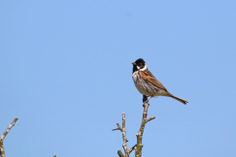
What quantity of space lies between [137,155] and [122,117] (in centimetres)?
76

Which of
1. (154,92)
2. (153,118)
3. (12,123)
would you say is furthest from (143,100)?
(12,123)

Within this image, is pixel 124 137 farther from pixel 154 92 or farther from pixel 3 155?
pixel 154 92

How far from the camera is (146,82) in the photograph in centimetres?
1124

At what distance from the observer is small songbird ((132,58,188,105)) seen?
36.8 feet

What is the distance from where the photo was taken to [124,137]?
16.5 ft

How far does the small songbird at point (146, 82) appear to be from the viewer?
Result: 1120 centimetres

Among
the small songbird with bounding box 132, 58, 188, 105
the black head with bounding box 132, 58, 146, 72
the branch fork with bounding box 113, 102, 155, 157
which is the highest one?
the black head with bounding box 132, 58, 146, 72

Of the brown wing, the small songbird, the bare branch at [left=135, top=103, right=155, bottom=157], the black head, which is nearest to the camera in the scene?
the bare branch at [left=135, top=103, right=155, bottom=157]

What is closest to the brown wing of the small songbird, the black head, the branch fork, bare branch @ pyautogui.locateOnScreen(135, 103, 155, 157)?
the small songbird

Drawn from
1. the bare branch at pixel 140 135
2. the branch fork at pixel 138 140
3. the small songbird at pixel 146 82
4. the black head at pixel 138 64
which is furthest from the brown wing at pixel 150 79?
the branch fork at pixel 138 140

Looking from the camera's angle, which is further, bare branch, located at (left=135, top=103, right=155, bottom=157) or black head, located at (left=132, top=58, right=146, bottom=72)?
black head, located at (left=132, top=58, right=146, bottom=72)

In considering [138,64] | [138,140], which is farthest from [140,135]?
[138,64]

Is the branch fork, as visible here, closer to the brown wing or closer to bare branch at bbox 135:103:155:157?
bare branch at bbox 135:103:155:157

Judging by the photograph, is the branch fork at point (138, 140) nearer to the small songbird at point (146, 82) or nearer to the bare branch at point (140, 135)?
the bare branch at point (140, 135)
